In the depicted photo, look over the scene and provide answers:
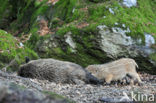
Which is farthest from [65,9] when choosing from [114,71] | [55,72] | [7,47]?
[55,72]

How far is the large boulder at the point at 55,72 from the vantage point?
23.5ft

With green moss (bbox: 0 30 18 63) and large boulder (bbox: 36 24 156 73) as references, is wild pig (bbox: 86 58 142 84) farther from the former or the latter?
green moss (bbox: 0 30 18 63)

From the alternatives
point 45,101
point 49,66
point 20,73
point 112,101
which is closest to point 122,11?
point 49,66

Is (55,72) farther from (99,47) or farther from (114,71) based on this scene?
(99,47)

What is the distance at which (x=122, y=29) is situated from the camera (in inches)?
400

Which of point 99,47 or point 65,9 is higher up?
point 65,9

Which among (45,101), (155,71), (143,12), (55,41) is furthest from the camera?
(143,12)

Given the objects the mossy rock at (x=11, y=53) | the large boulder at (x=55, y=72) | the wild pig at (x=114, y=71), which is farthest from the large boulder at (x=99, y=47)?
the large boulder at (x=55, y=72)

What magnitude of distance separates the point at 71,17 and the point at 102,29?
252 cm

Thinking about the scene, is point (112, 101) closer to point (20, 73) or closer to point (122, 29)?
point (20, 73)

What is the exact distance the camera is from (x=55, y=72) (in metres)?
7.18

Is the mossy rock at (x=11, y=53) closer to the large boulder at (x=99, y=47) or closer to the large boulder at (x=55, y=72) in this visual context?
the large boulder at (x=55, y=72)

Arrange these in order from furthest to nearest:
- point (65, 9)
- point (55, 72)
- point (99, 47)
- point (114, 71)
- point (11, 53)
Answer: point (65, 9), point (99, 47), point (11, 53), point (114, 71), point (55, 72)

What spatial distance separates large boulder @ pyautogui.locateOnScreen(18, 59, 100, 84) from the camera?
717 centimetres
